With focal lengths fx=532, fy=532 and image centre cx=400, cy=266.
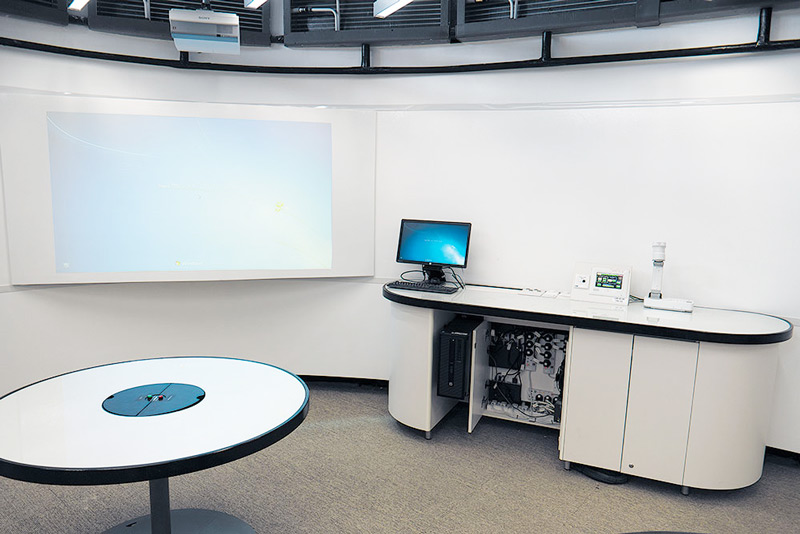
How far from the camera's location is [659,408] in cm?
273

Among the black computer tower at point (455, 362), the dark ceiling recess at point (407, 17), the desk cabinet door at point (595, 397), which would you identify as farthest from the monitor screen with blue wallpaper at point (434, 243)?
the dark ceiling recess at point (407, 17)

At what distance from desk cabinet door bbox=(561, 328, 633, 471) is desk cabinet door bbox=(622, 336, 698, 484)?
0.16 feet

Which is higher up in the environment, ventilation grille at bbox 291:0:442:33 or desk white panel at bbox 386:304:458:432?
ventilation grille at bbox 291:0:442:33

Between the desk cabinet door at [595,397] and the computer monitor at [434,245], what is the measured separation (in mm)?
977

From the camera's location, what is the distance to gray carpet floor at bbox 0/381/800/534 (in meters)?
2.49

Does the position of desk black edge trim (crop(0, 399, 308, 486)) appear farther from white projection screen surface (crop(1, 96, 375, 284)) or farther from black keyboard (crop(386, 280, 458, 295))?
white projection screen surface (crop(1, 96, 375, 284))

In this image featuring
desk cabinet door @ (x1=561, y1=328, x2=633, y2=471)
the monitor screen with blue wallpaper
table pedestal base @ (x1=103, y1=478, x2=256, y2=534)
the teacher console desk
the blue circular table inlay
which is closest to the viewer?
the blue circular table inlay

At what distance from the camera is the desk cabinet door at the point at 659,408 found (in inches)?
105

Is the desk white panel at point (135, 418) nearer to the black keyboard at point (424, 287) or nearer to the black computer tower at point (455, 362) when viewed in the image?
the black computer tower at point (455, 362)

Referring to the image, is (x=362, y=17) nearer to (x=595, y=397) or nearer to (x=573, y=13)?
(x=573, y=13)

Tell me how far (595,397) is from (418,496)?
3.55 ft

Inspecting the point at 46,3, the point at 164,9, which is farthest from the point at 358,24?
the point at 46,3

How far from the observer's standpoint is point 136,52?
3746 mm

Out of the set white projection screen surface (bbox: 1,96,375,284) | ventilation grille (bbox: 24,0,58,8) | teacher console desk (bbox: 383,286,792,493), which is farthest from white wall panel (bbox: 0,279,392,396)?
ventilation grille (bbox: 24,0,58,8)
